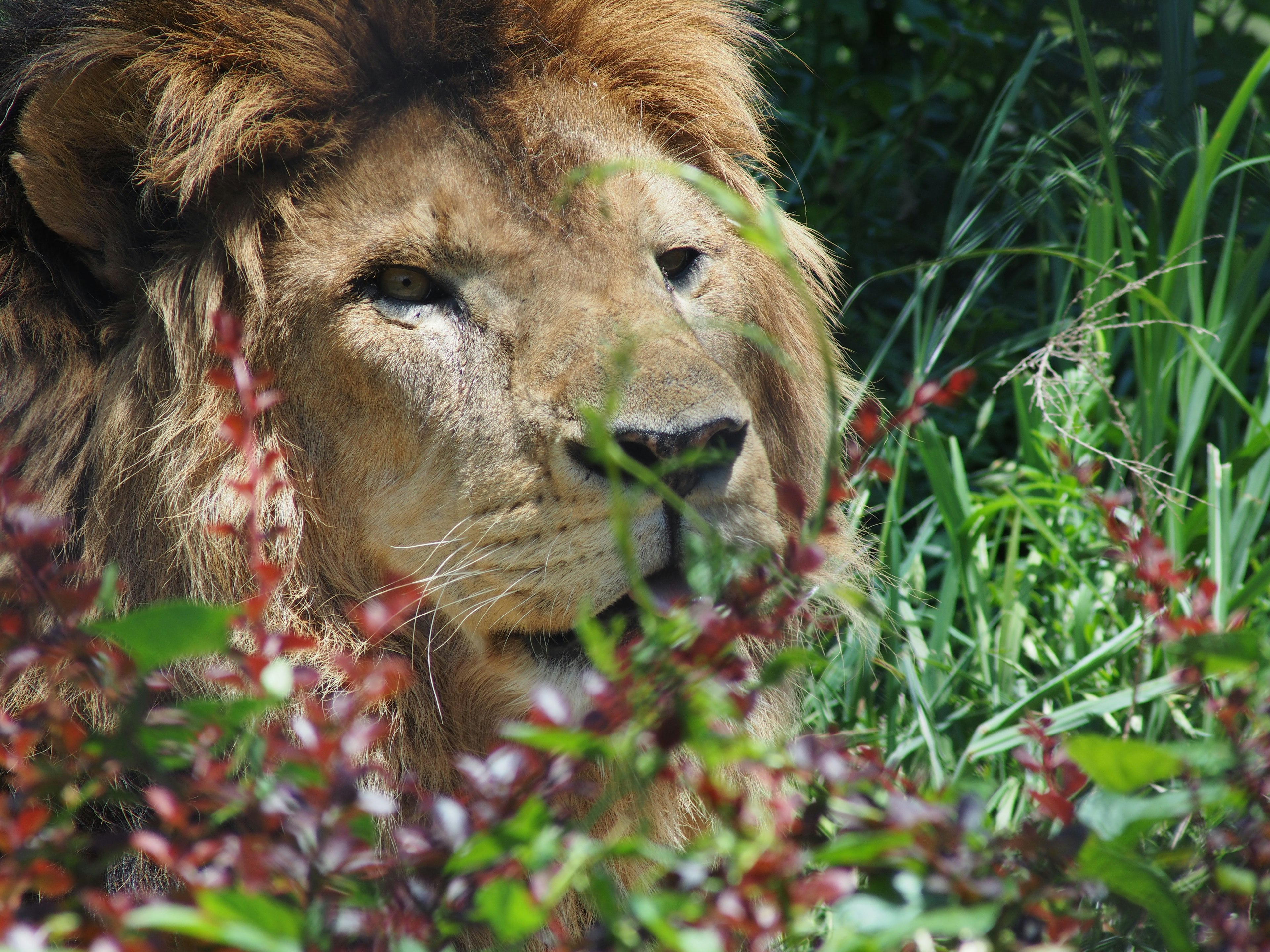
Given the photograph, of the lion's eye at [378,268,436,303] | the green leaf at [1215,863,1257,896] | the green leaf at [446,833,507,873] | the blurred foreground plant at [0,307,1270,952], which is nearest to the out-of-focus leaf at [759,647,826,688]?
the blurred foreground plant at [0,307,1270,952]

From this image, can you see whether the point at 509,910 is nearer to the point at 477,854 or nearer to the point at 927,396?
the point at 477,854

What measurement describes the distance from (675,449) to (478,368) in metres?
0.43

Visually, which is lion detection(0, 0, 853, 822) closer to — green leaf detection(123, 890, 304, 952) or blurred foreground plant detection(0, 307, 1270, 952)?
blurred foreground plant detection(0, 307, 1270, 952)

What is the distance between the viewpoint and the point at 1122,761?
3.02 feet

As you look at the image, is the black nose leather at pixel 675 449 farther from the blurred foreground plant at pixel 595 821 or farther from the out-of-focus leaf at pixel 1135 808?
the out-of-focus leaf at pixel 1135 808

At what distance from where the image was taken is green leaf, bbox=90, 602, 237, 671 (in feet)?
3.06

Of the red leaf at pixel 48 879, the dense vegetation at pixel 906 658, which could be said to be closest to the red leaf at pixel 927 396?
the dense vegetation at pixel 906 658

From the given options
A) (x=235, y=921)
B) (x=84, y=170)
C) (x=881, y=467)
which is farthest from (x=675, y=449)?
(x=84, y=170)

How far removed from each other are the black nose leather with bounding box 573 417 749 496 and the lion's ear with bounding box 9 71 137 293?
100 cm

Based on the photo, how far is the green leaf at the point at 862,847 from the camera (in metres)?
0.87

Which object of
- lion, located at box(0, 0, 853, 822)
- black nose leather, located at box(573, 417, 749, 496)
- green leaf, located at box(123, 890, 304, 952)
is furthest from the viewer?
lion, located at box(0, 0, 853, 822)

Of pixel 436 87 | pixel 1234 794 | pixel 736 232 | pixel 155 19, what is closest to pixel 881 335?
pixel 736 232

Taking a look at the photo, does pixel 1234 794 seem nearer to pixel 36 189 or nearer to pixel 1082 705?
pixel 1082 705

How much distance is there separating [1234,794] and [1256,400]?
93.1 inches
